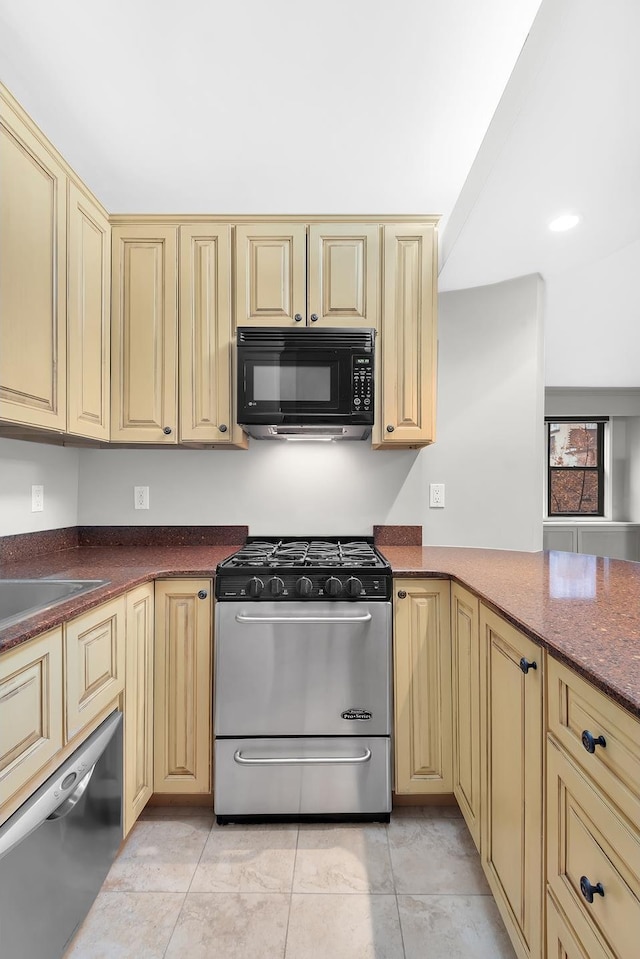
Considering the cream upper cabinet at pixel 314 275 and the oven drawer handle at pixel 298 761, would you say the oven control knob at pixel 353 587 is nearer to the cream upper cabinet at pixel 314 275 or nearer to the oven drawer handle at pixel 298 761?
the oven drawer handle at pixel 298 761

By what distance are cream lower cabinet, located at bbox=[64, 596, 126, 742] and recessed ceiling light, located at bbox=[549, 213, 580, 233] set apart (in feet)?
6.75

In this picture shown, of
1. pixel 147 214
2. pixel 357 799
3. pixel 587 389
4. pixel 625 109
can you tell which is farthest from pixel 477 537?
pixel 587 389

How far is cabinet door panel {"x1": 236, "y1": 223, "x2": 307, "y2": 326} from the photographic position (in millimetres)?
2258

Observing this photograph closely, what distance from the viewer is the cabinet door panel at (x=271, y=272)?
7.41ft

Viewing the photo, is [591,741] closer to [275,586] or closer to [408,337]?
[275,586]

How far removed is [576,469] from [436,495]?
4090 millimetres

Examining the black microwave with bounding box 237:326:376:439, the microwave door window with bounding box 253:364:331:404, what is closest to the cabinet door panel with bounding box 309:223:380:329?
the black microwave with bounding box 237:326:376:439

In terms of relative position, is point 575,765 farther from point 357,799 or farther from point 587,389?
point 587,389

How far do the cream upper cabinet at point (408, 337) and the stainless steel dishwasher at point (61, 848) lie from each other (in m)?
1.57

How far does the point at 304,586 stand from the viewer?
1.85 meters

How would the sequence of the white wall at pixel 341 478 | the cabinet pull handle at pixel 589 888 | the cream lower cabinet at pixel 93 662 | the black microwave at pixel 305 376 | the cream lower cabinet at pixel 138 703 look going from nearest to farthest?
the cabinet pull handle at pixel 589 888 < the cream lower cabinet at pixel 93 662 < the cream lower cabinet at pixel 138 703 < the black microwave at pixel 305 376 < the white wall at pixel 341 478

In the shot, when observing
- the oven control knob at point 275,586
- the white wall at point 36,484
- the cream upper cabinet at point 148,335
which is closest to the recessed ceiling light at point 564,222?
the cream upper cabinet at point 148,335

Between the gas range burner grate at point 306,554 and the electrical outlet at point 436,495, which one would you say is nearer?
the gas range burner grate at point 306,554

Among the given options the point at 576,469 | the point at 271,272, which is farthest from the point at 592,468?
the point at 271,272
